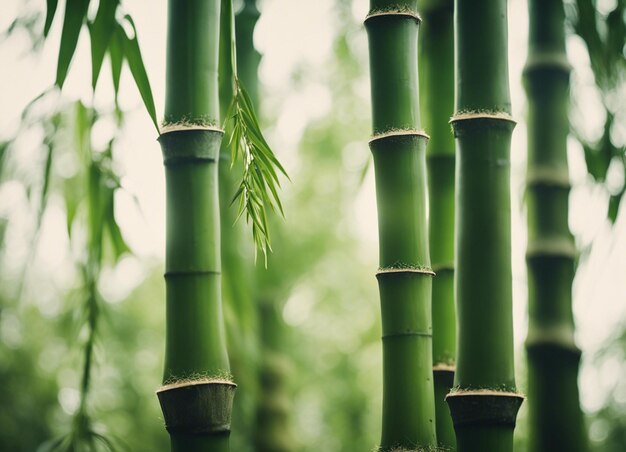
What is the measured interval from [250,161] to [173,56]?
0.17 m

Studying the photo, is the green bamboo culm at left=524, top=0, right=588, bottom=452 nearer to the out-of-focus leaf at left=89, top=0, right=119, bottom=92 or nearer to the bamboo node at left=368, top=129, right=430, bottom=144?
the bamboo node at left=368, top=129, right=430, bottom=144

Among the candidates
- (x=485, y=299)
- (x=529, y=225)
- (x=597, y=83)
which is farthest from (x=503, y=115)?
(x=597, y=83)

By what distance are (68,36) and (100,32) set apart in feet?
0.20

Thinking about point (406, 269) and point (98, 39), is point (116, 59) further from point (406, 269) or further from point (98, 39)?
point (406, 269)

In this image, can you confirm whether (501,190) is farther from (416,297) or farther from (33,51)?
(33,51)

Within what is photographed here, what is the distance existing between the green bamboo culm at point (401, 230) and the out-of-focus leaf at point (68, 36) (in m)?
0.40

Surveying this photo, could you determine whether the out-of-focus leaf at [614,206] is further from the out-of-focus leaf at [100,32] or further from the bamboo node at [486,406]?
the out-of-focus leaf at [100,32]

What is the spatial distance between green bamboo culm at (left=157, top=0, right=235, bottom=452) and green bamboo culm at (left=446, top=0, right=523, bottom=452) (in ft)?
0.98

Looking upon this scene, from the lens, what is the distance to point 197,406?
3.27ft

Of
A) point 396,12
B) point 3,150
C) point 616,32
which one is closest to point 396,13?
point 396,12

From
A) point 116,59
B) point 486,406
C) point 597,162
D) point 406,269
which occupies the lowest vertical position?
point 486,406

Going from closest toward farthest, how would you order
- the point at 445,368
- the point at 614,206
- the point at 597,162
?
the point at 445,368 < the point at 614,206 < the point at 597,162

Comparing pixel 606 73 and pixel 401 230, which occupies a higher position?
pixel 606 73

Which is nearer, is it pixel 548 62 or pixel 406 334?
pixel 406 334
